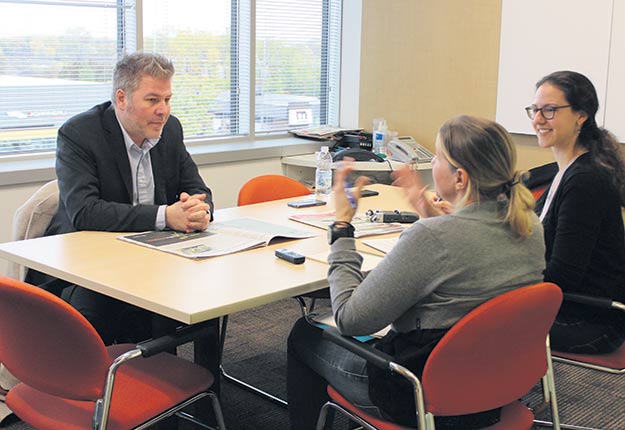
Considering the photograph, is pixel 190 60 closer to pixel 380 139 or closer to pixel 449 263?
pixel 380 139

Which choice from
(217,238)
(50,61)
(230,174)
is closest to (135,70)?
(217,238)

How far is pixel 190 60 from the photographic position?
15.9 feet

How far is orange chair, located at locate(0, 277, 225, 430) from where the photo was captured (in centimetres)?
183

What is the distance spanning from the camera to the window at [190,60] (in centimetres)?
403

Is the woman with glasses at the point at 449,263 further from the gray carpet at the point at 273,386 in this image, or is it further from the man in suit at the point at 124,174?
the gray carpet at the point at 273,386

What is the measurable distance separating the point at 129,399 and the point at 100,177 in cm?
108

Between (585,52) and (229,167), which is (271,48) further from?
(585,52)

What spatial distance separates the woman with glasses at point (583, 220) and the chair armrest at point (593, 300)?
6 cm

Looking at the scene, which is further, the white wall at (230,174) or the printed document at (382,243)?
the white wall at (230,174)

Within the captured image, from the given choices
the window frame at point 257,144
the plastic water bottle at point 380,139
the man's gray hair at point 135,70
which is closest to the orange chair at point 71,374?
the man's gray hair at point 135,70

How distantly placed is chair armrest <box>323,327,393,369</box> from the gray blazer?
0.97m

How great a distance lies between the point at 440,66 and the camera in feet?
16.6

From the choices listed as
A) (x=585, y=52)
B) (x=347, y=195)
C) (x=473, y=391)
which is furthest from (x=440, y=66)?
(x=473, y=391)

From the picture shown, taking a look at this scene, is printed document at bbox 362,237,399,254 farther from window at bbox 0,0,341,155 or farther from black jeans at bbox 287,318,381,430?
window at bbox 0,0,341,155
